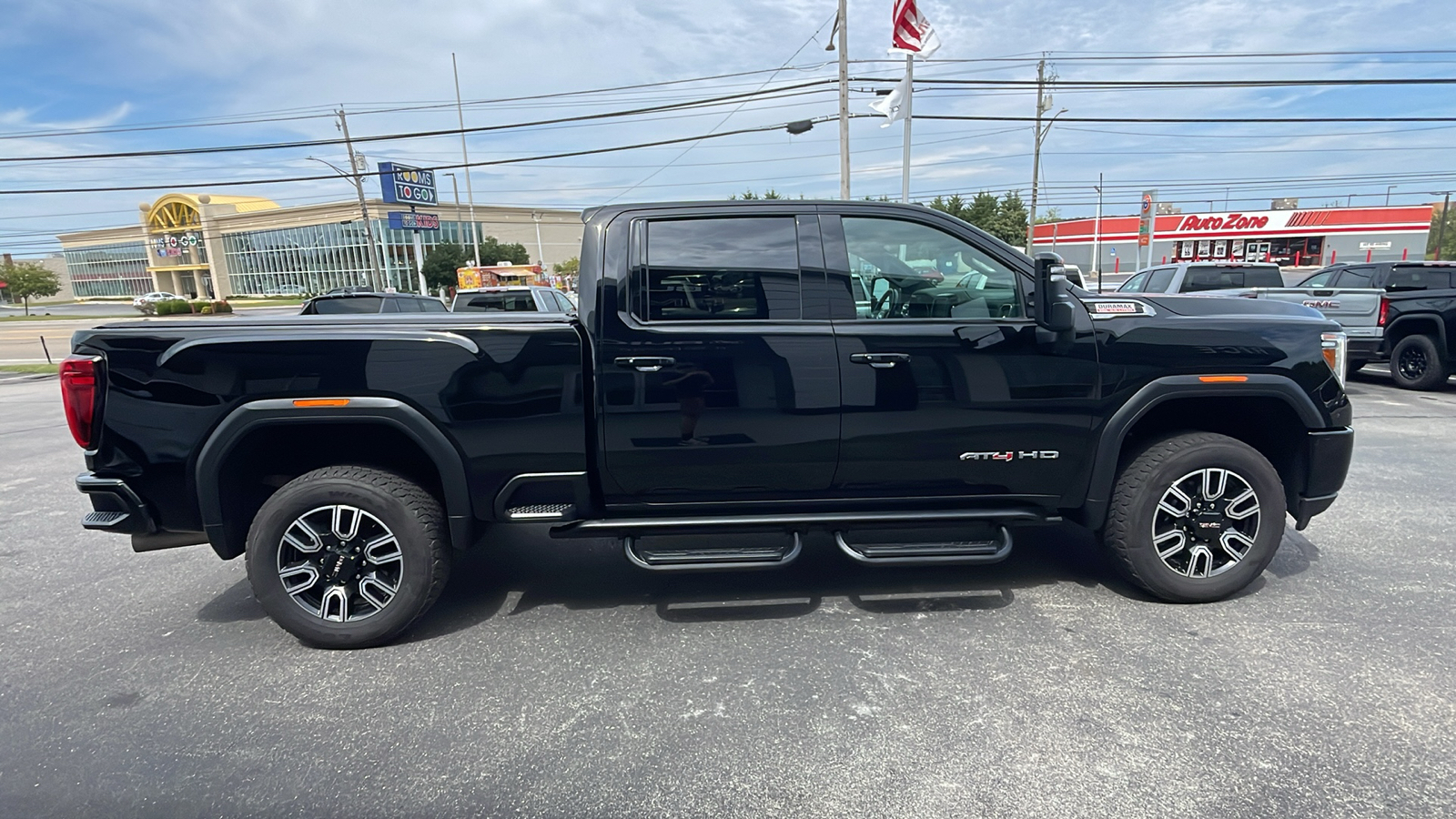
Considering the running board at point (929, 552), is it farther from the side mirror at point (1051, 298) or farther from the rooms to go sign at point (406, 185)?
the rooms to go sign at point (406, 185)

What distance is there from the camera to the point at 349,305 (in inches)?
416

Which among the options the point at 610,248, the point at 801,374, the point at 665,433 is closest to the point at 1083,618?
the point at 801,374

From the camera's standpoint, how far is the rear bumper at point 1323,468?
3.50 metres

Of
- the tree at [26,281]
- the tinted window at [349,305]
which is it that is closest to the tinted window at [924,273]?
the tinted window at [349,305]

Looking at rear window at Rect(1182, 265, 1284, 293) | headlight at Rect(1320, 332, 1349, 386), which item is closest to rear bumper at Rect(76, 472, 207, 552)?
headlight at Rect(1320, 332, 1349, 386)

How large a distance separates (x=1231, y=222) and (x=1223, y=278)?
5277 centimetres

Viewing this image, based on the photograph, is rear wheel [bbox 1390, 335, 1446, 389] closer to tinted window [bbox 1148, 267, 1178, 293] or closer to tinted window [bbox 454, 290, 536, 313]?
tinted window [bbox 1148, 267, 1178, 293]

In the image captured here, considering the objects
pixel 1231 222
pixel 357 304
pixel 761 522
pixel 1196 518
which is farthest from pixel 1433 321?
pixel 1231 222

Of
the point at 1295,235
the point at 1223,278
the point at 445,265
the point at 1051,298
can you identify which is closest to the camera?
the point at 1051,298

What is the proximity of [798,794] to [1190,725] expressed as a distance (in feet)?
4.92

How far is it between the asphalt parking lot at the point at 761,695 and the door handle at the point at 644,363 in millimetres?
1267

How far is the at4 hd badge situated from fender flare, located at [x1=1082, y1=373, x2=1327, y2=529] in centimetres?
22

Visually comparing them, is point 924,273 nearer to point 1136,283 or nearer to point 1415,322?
point 1415,322

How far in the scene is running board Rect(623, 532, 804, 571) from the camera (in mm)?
3250
